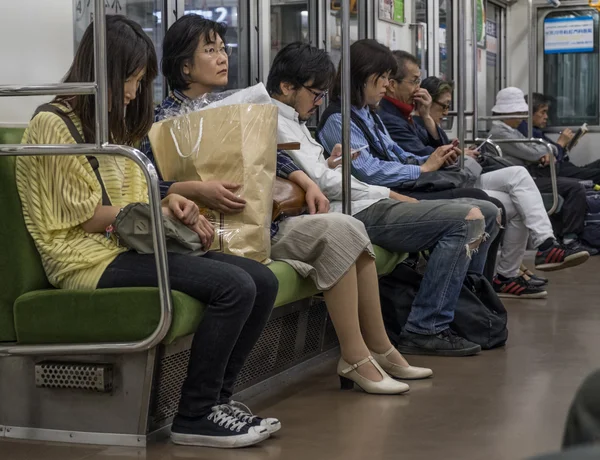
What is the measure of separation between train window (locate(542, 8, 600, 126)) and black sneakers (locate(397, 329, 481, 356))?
270 inches

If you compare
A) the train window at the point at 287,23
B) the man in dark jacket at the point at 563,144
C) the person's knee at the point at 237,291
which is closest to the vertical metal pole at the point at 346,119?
the person's knee at the point at 237,291

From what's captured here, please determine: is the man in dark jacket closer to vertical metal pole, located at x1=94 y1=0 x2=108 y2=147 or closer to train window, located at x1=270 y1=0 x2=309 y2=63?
train window, located at x1=270 y1=0 x2=309 y2=63

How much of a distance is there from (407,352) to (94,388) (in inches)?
66.4

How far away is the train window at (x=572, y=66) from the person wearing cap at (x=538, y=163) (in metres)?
2.16

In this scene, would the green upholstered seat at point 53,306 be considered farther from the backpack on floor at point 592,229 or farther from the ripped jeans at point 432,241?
the backpack on floor at point 592,229

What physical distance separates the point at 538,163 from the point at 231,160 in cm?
521

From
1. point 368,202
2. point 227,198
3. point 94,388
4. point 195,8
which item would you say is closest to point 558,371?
point 368,202

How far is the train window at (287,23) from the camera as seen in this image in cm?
585

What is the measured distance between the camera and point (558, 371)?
3.95 m

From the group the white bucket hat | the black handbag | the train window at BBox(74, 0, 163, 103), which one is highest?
the train window at BBox(74, 0, 163, 103)

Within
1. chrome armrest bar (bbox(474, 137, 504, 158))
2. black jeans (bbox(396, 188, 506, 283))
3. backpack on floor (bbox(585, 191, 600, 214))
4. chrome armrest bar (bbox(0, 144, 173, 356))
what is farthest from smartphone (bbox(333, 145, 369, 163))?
backpack on floor (bbox(585, 191, 600, 214))

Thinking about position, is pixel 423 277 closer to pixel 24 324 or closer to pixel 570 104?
pixel 24 324

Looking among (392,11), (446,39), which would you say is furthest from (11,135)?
(446,39)

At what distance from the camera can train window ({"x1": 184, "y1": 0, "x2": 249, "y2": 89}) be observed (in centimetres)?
537
